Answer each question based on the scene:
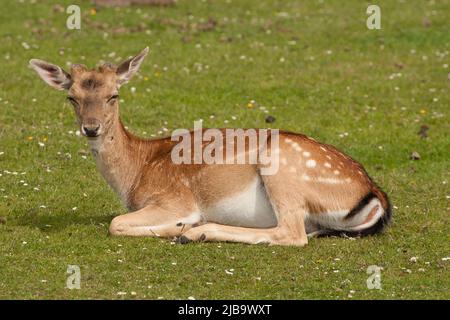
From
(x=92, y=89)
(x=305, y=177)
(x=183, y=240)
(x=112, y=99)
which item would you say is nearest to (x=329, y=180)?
(x=305, y=177)

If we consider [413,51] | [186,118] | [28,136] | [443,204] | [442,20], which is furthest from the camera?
[442,20]

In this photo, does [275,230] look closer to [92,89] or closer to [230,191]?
[230,191]

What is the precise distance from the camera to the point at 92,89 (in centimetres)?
1065

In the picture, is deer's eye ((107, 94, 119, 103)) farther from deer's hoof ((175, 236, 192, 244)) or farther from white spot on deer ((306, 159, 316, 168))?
white spot on deer ((306, 159, 316, 168))

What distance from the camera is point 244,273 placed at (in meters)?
9.46

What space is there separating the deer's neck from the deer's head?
21 centimetres

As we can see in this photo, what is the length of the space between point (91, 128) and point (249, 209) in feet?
5.90

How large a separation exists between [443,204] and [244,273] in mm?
3639

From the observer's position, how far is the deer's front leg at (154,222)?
10539 mm

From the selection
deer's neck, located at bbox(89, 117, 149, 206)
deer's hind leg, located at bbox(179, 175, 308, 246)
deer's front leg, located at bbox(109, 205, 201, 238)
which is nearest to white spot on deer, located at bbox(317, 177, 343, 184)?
deer's hind leg, located at bbox(179, 175, 308, 246)

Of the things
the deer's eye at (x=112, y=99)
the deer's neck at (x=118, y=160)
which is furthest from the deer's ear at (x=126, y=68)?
the deer's neck at (x=118, y=160)

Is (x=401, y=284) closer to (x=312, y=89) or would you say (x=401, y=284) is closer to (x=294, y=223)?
(x=294, y=223)

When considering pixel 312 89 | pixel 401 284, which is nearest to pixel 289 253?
pixel 401 284
